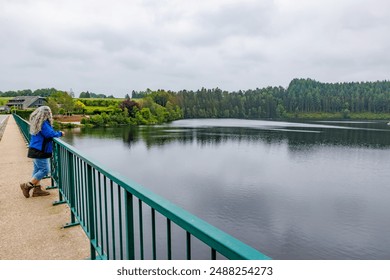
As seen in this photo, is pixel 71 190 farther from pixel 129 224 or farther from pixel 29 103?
→ pixel 29 103

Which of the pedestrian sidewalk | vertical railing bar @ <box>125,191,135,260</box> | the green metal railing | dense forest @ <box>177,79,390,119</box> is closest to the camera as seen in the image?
the green metal railing

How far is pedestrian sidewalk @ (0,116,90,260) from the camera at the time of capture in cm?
369

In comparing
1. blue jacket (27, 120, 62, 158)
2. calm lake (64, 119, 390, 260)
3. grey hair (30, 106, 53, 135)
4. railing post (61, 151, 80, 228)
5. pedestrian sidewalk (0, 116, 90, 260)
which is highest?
grey hair (30, 106, 53, 135)

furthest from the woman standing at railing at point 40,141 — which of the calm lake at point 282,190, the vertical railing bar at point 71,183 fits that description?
the calm lake at point 282,190

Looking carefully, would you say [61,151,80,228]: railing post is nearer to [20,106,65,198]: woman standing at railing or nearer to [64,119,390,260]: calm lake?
[20,106,65,198]: woman standing at railing

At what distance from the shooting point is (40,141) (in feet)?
17.9

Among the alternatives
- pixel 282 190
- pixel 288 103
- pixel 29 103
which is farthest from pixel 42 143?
pixel 288 103

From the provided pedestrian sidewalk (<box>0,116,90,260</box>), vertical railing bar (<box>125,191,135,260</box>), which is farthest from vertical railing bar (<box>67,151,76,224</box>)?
vertical railing bar (<box>125,191,135,260</box>)

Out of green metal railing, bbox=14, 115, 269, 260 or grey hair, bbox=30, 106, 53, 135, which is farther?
grey hair, bbox=30, 106, 53, 135

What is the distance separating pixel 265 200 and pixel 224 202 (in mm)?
3145

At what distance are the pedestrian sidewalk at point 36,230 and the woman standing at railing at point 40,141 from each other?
1.50ft

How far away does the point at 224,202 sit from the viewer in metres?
21.8

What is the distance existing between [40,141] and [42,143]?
0.16 ft
